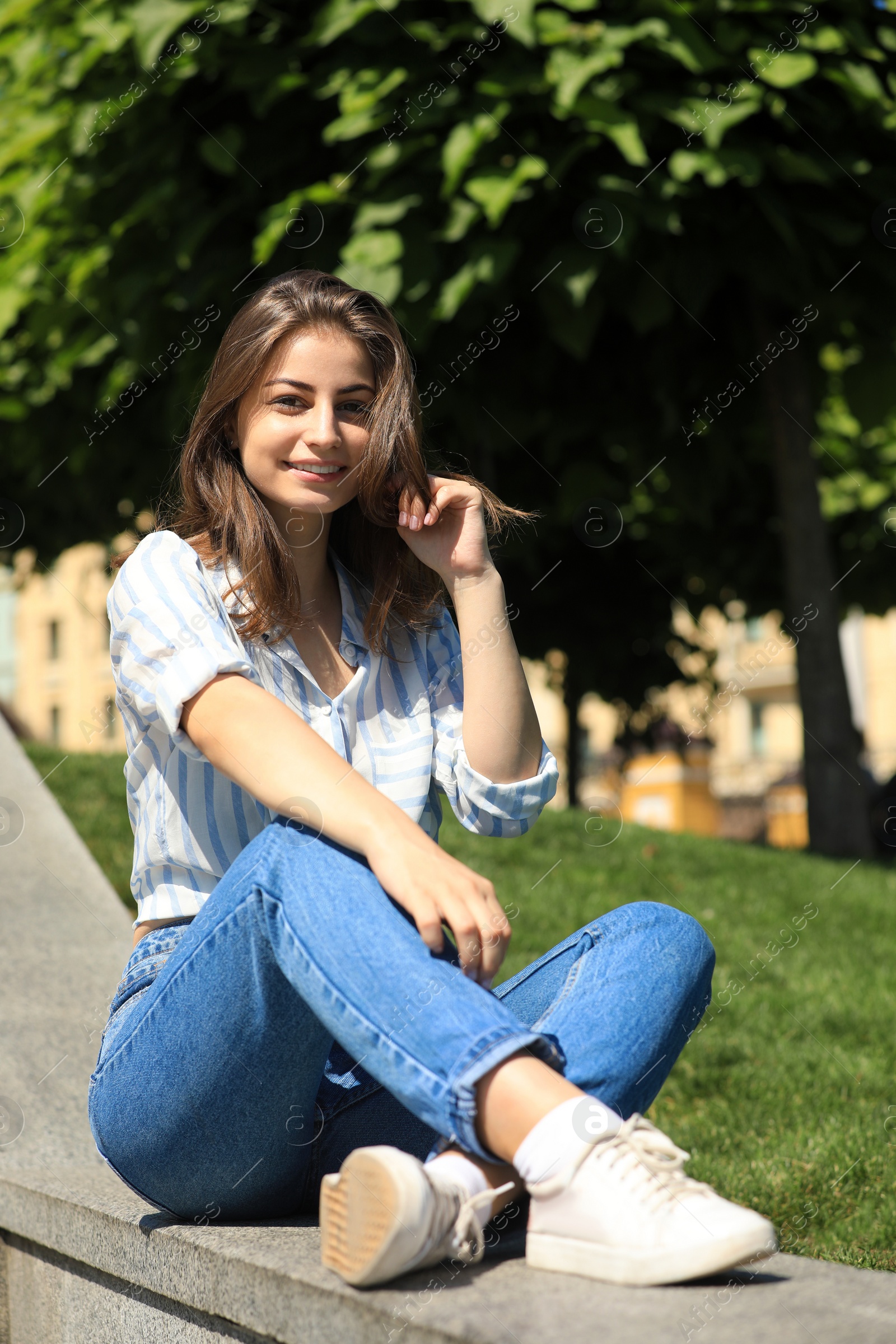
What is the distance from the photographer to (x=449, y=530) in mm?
2152

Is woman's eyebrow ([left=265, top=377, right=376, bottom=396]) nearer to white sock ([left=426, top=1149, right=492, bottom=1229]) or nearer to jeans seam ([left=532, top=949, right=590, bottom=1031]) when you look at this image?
jeans seam ([left=532, top=949, right=590, bottom=1031])

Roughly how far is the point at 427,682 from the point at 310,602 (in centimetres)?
25

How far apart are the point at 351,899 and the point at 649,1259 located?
0.52 m

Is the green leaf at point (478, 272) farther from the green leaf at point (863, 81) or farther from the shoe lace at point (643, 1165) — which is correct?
the shoe lace at point (643, 1165)

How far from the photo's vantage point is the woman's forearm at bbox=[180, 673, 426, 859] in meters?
1.60

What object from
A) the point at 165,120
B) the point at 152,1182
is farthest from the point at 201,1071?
the point at 165,120

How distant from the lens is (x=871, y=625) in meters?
36.6

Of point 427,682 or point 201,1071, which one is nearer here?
point 201,1071

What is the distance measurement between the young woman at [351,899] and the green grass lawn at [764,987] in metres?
1.05

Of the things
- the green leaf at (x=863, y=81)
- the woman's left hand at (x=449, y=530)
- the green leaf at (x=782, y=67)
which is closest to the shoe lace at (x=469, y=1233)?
the woman's left hand at (x=449, y=530)

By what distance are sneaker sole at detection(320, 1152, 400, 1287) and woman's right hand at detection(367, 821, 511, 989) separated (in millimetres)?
302

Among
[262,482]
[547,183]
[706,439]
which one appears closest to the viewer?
[262,482]

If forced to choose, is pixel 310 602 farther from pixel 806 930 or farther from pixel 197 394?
pixel 197 394

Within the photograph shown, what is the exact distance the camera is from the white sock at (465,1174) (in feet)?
4.65
